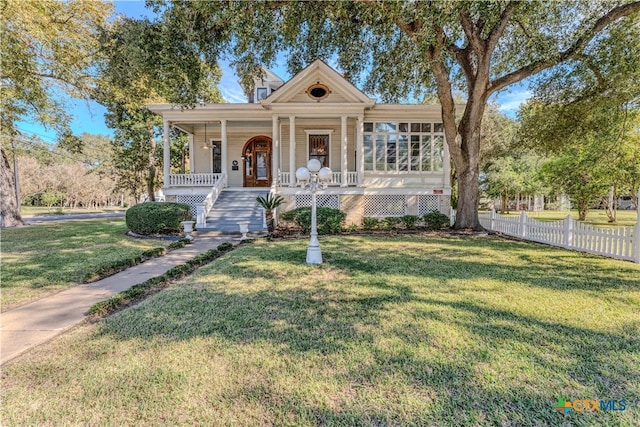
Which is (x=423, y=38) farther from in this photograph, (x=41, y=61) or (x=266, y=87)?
(x=41, y=61)

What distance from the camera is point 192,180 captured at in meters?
13.8

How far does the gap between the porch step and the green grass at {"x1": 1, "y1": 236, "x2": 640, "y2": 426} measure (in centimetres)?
647

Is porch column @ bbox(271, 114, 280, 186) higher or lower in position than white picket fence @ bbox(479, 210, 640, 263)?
higher

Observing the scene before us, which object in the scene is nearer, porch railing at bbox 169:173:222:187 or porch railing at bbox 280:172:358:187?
porch railing at bbox 280:172:358:187

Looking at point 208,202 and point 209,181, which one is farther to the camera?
→ point 209,181

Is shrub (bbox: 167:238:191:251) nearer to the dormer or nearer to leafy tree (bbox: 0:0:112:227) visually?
leafy tree (bbox: 0:0:112:227)

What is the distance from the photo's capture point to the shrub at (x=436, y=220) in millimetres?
12438

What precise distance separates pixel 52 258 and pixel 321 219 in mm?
7684

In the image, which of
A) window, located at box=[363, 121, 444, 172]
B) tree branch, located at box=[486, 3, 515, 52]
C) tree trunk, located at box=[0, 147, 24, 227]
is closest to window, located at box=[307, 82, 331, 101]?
window, located at box=[363, 121, 444, 172]

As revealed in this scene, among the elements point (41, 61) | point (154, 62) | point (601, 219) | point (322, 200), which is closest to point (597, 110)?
point (322, 200)

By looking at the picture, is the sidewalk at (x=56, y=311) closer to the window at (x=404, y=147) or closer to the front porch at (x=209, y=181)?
the front porch at (x=209, y=181)

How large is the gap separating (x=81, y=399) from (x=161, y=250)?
596 centimetres

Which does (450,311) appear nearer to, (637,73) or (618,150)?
(637,73)

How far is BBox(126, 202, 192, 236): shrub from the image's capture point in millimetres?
10289
